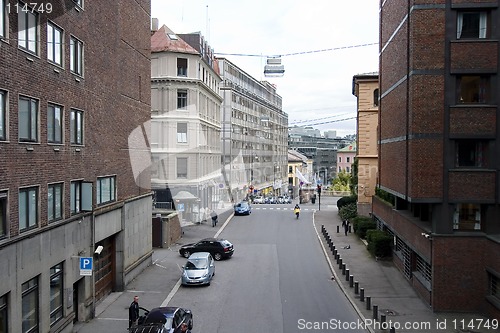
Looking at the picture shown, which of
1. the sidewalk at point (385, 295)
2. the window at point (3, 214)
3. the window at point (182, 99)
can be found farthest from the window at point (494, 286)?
the window at point (182, 99)

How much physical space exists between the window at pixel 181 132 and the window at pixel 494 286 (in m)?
33.7

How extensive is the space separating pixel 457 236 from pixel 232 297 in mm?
10268

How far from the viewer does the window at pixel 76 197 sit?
66.1 feet

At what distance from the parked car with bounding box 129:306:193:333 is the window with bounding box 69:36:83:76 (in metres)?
9.42

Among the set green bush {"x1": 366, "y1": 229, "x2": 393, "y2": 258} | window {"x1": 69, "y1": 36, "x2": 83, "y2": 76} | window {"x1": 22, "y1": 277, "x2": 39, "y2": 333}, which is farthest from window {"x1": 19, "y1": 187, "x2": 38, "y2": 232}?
green bush {"x1": 366, "y1": 229, "x2": 393, "y2": 258}

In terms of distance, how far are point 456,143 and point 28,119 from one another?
1680 cm

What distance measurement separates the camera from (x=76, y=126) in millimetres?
20531

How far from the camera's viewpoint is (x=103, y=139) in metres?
23.7

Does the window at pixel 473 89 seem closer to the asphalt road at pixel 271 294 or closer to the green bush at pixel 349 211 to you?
the asphalt road at pixel 271 294

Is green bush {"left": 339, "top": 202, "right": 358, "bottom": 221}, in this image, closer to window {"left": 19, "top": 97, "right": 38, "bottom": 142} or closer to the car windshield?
the car windshield

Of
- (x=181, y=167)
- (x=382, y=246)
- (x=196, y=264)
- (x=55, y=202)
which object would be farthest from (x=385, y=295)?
(x=181, y=167)

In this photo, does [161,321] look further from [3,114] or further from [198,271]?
[198,271]

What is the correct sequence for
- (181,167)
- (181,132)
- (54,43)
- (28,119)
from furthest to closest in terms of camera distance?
(181,167), (181,132), (54,43), (28,119)

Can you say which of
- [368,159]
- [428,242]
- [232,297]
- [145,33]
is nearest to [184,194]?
[368,159]
